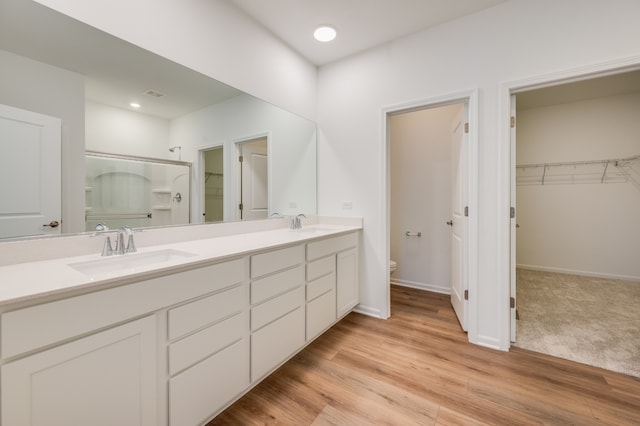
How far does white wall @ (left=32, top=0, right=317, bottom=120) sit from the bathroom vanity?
120 cm

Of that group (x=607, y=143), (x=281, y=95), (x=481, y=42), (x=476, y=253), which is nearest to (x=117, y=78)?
(x=281, y=95)

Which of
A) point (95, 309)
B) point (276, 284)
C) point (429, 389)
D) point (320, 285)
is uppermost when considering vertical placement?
point (95, 309)

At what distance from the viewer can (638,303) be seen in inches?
114

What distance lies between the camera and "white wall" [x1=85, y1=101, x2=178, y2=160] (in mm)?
1430

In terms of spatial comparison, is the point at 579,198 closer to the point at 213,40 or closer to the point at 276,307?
the point at 276,307

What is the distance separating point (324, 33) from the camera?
2.40 metres

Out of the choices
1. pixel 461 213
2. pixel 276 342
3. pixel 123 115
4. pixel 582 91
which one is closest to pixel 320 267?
pixel 276 342

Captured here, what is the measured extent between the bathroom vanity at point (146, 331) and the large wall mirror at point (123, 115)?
42 centimetres

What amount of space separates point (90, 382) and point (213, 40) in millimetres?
2059

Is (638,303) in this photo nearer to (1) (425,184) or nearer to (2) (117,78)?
(1) (425,184)

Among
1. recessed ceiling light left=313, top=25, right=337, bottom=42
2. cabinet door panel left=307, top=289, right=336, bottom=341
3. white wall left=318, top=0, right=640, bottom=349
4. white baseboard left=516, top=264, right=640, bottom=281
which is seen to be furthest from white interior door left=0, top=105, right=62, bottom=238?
white baseboard left=516, top=264, right=640, bottom=281

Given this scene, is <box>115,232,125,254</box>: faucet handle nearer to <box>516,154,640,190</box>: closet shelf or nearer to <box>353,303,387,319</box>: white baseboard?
<box>353,303,387,319</box>: white baseboard

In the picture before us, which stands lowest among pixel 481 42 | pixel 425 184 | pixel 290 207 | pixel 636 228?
pixel 636 228

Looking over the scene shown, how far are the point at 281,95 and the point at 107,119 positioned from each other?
1457 millimetres
